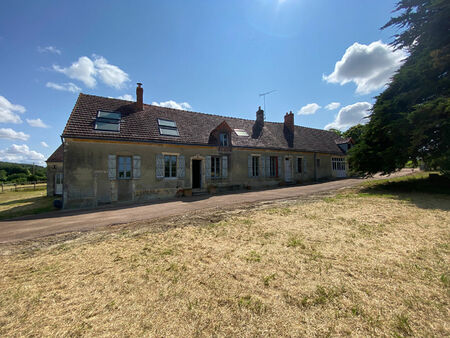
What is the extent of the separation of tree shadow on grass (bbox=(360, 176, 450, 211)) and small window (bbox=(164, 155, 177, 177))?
34.6ft

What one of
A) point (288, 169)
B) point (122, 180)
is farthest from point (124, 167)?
point (288, 169)

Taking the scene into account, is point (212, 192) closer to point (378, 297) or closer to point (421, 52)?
point (378, 297)

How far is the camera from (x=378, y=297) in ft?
7.36

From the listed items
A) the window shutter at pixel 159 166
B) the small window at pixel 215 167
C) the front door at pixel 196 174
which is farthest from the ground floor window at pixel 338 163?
the window shutter at pixel 159 166

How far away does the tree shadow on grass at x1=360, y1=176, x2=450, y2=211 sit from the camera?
6777mm

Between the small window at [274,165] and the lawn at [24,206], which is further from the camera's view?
the small window at [274,165]

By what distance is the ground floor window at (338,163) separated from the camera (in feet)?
65.5

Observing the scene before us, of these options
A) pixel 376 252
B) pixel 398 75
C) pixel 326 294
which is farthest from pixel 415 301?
pixel 398 75

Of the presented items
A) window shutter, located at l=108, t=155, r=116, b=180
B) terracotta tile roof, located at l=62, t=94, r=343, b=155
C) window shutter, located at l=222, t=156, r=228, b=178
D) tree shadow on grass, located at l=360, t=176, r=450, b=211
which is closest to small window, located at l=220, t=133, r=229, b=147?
terracotta tile roof, located at l=62, t=94, r=343, b=155

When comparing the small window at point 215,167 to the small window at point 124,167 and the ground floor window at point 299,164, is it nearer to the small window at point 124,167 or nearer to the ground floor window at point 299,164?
the small window at point 124,167

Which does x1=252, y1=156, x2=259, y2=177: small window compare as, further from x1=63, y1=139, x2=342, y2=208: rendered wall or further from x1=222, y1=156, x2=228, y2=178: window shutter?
x1=222, y1=156, x2=228, y2=178: window shutter

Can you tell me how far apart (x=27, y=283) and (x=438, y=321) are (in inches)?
207

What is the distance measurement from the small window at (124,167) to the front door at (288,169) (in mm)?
12117

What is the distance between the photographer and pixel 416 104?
31.0 feet
